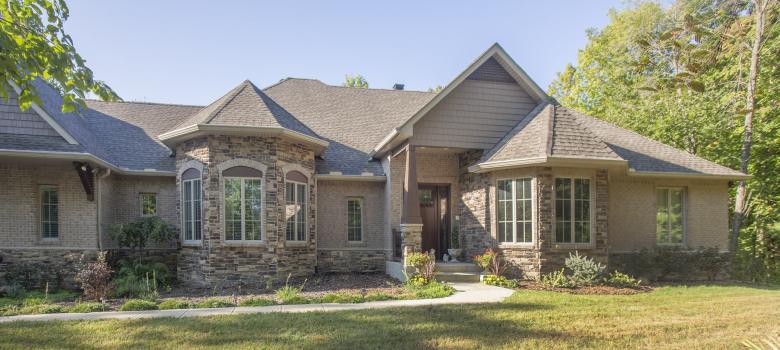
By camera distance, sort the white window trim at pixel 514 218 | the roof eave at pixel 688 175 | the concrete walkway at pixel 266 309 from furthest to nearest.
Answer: the roof eave at pixel 688 175
the white window trim at pixel 514 218
the concrete walkway at pixel 266 309

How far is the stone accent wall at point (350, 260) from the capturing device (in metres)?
14.1

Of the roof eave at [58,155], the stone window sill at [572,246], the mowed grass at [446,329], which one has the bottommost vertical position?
the mowed grass at [446,329]

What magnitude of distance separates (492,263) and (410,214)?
235 centimetres

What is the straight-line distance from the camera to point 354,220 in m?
14.7

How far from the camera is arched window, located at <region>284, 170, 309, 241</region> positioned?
500 inches

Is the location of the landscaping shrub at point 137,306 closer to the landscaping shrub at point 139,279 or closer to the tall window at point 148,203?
the landscaping shrub at point 139,279

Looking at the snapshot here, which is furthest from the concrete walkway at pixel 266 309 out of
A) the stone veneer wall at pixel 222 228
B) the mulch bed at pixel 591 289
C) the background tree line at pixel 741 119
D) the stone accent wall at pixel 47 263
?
the background tree line at pixel 741 119

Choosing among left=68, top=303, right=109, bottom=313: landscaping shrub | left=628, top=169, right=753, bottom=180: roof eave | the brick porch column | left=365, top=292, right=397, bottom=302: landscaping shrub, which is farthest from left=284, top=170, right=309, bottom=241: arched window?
left=628, top=169, right=753, bottom=180: roof eave

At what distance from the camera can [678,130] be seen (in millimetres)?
18453

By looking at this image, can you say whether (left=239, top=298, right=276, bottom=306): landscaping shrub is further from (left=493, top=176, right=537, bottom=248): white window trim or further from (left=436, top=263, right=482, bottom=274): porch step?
(left=493, top=176, right=537, bottom=248): white window trim

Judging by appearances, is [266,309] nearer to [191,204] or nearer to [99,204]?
[191,204]

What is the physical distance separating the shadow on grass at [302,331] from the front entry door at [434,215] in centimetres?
689

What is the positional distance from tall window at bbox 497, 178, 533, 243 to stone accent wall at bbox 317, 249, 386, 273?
152 inches

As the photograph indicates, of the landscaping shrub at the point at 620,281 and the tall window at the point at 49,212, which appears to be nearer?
the landscaping shrub at the point at 620,281
